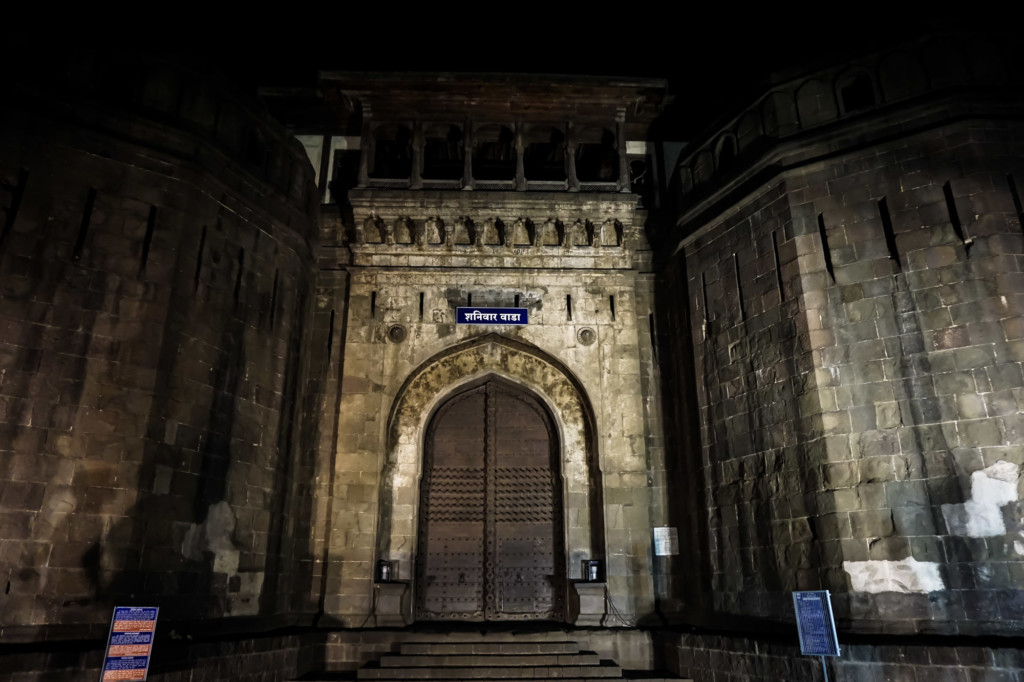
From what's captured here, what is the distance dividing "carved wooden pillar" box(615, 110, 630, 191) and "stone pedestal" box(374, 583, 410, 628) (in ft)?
27.0

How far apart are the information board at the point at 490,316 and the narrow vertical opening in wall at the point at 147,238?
5.12 metres

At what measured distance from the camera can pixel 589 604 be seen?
35.0 ft

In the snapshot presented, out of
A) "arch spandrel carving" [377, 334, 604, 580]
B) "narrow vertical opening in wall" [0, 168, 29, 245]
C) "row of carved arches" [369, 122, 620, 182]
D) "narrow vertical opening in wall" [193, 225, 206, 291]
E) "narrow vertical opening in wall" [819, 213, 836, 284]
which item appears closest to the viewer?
"narrow vertical opening in wall" [0, 168, 29, 245]

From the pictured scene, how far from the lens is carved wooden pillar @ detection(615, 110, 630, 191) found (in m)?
12.6

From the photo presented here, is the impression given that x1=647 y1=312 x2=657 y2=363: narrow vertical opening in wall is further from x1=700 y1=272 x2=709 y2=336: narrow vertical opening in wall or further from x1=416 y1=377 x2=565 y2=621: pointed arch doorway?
x1=416 y1=377 x2=565 y2=621: pointed arch doorway

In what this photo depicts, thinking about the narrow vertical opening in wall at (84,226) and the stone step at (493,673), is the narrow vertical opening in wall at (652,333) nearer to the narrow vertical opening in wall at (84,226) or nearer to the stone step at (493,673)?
the stone step at (493,673)

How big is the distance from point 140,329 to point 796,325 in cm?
899

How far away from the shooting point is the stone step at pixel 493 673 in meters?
9.31

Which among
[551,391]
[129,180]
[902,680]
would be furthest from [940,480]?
[129,180]

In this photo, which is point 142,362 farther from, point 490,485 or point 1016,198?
point 1016,198

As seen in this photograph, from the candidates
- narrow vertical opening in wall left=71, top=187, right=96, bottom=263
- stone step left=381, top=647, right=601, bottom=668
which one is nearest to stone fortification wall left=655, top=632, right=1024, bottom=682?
stone step left=381, top=647, right=601, bottom=668

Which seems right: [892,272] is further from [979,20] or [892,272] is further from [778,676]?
[778,676]

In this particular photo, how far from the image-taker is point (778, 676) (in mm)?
8344

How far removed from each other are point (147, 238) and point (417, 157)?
17.1ft
